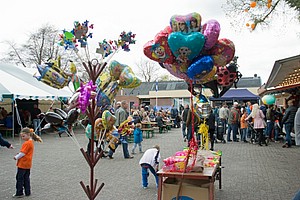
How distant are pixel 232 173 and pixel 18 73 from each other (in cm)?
1226

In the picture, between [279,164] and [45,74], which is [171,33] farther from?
[279,164]

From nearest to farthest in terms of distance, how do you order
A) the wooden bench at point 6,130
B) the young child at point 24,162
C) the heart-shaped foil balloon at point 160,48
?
1. the heart-shaped foil balloon at point 160,48
2. the young child at point 24,162
3. the wooden bench at point 6,130

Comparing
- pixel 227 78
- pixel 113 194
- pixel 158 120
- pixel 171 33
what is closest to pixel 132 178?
pixel 113 194

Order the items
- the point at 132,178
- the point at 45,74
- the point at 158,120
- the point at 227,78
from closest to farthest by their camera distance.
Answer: the point at 45,74
the point at 227,78
the point at 132,178
the point at 158,120

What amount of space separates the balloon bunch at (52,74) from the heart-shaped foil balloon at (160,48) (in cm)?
128

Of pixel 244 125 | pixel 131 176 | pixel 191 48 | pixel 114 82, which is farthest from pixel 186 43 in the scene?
pixel 244 125

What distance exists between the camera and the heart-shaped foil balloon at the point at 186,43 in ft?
12.6

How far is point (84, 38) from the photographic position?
135 inches

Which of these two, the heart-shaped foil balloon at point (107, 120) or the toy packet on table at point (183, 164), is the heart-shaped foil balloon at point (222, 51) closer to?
the toy packet on table at point (183, 164)

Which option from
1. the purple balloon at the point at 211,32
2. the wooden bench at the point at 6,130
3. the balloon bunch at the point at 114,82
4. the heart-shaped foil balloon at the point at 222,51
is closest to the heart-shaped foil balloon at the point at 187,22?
the purple balloon at the point at 211,32

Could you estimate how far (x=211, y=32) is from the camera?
3.93 metres

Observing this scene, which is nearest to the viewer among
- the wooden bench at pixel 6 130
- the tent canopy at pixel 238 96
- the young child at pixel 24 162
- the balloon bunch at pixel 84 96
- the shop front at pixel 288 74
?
the balloon bunch at pixel 84 96

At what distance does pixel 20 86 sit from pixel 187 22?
1130 cm

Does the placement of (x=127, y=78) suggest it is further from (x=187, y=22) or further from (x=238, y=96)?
(x=238, y=96)
